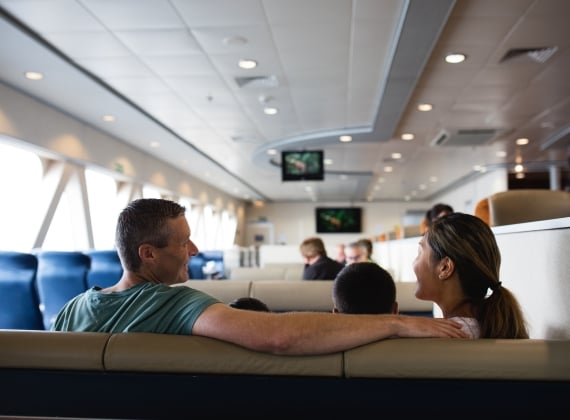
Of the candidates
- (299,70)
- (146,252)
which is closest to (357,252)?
(299,70)

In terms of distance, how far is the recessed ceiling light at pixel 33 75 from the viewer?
20.9 feet

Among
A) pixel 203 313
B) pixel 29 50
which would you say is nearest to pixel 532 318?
pixel 203 313

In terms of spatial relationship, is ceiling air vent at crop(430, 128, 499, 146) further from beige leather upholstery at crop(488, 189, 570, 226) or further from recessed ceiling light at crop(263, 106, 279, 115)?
beige leather upholstery at crop(488, 189, 570, 226)

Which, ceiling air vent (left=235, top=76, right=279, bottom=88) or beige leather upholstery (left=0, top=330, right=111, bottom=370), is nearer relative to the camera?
beige leather upholstery (left=0, top=330, right=111, bottom=370)

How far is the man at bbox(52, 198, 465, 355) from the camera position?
1.17 meters

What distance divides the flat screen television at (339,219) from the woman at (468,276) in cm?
2224

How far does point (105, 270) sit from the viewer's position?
505 cm

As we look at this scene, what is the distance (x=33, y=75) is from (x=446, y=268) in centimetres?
619

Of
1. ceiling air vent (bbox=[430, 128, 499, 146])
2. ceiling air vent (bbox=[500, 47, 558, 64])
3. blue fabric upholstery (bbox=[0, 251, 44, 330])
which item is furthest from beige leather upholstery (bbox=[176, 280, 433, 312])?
ceiling air vent (bbox=[430, 128, 499, 146])

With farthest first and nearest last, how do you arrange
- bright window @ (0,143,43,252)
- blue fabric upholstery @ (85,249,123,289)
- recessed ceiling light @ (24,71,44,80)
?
bright window @ (0,143,43,252), recessed ceiling light @ (24,71,44,80), blue fabric upholstery @ (85,249,123,289)

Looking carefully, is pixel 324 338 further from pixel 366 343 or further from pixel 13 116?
pixel 13 116

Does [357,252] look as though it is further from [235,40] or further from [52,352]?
[52,352]

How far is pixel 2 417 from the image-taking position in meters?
1.17

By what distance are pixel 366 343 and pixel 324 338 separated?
0.09 meters
